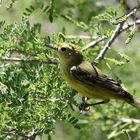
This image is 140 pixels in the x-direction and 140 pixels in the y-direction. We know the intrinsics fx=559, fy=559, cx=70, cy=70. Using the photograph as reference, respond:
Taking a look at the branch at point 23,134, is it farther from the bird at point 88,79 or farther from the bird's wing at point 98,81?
the bird's wing at point 98,81

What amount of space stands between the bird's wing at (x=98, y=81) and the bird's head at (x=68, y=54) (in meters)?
0.10

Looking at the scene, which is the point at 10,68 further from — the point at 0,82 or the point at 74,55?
the point at 74,55

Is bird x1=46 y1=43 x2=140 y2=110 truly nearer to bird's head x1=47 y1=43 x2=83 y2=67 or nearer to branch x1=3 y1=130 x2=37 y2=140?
bird's head x1=47 y1=43 x2=83 y2=67

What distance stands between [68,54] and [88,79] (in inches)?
11.4

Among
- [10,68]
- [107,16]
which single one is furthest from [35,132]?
[107,16]

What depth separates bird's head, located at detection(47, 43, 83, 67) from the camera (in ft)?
15.4

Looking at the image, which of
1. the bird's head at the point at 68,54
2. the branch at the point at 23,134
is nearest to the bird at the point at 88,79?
the bird's head at the point at 68,54

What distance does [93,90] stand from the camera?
504 centimetres

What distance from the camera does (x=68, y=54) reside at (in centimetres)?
504

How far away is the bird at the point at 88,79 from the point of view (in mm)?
4914

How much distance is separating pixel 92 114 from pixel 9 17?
163cm

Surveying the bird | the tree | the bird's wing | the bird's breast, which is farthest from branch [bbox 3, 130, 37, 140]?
the bird's wing

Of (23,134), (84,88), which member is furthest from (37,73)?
(84,88)

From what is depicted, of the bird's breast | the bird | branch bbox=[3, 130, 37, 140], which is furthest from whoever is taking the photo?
the bird
